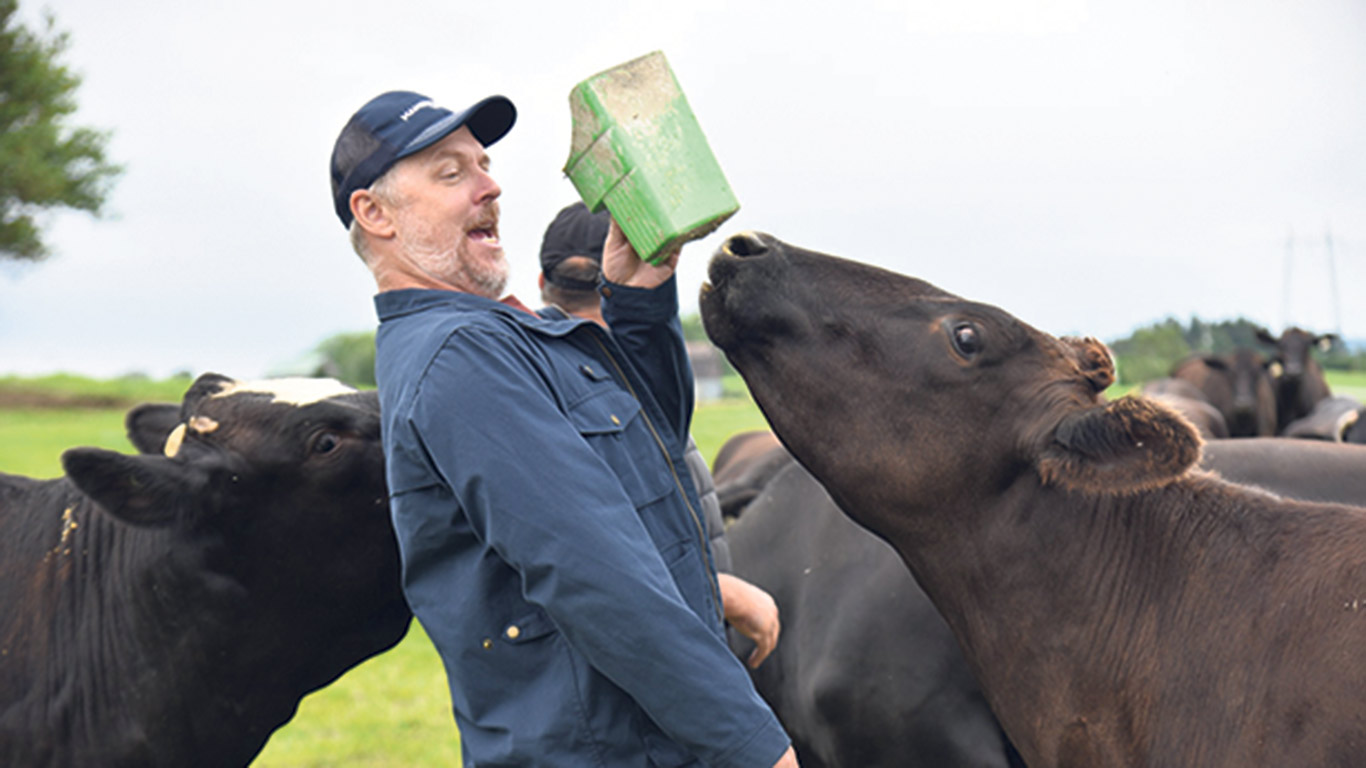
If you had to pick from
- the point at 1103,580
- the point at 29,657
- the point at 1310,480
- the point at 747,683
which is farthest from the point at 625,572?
the point at 1310,480

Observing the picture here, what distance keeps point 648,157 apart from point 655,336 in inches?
20.1

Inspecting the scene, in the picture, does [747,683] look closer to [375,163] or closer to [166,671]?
[375,163]

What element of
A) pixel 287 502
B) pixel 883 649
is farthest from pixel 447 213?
pixel 883 649

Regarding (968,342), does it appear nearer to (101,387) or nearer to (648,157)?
(648,157)

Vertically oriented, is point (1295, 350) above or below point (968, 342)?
below

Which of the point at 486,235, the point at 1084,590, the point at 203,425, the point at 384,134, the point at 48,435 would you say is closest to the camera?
the point at 384,134

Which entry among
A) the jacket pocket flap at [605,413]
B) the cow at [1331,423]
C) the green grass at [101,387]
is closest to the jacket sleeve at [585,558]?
the jacket pocket flap at [605,413]

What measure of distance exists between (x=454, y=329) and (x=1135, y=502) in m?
1.90

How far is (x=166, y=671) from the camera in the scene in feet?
10.5

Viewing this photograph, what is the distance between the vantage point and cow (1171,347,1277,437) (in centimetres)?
1575

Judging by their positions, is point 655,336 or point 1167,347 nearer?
point 655,336

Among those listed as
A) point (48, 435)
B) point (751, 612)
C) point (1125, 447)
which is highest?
point (1125, 447)

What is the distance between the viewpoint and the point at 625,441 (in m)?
2.31

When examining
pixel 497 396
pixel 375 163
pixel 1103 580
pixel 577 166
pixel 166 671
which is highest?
Result: pixel 375 163
